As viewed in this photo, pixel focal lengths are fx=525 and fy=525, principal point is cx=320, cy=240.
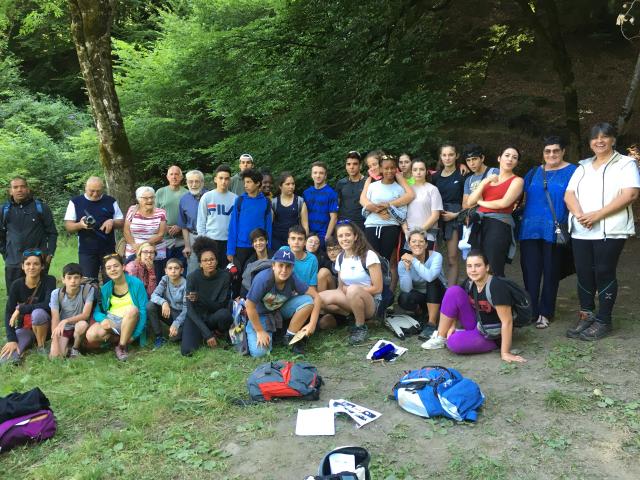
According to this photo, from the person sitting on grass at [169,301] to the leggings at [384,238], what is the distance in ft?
7.13

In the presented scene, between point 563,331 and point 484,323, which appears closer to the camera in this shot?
point 484,323

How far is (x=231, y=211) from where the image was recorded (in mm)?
6172

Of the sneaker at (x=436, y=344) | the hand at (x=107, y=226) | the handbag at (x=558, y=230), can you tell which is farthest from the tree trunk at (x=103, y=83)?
the handbag at (x=558, y=230)

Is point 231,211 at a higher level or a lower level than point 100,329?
higher

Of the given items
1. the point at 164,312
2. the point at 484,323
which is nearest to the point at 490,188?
the point at 484,323

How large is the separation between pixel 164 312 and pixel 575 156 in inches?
311

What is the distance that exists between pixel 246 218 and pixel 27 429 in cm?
299

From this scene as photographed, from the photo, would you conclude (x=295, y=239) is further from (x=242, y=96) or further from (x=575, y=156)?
(x=575, y=156)

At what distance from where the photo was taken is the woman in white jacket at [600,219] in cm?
462

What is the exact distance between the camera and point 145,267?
20.1 ft

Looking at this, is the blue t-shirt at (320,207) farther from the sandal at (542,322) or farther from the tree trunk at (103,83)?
the tree trunk at (103,83)

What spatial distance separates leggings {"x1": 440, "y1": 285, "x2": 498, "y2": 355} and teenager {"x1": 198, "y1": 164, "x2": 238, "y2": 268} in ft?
8.97

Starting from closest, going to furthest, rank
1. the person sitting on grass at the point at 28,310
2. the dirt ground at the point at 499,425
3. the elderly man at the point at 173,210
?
the dirt ground at the point at 499,425 < the person sitting on grass at the point at 28,310 < the elderly man at the point at 173,210

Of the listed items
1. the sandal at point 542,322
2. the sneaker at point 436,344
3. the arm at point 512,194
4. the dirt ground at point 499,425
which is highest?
the arm at point 512,194
